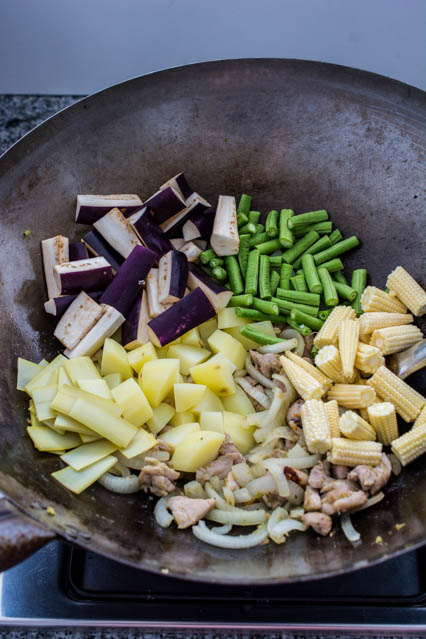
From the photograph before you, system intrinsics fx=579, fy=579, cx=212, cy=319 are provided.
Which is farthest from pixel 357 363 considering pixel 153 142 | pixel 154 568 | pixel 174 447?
pixel 153 142

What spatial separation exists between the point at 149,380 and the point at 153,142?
2.83ft

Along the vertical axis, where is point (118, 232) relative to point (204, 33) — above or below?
below

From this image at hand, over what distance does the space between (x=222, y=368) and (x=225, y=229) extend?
512 millimetres

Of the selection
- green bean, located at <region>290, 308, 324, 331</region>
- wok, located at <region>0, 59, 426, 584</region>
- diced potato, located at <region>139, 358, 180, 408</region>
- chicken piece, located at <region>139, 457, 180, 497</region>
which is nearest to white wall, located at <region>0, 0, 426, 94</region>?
wok, located at <region>0, 59, 426, 584</region>

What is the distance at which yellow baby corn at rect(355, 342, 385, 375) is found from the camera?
181cm

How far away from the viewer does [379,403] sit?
174cm

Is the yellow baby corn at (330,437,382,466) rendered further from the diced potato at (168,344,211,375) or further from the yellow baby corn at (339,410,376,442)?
the diced potato at (168,344,211,375)

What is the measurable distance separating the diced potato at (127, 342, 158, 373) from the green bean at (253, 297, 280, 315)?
0.40 metres

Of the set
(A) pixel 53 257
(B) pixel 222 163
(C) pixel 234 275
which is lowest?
(C) pixel 234 275

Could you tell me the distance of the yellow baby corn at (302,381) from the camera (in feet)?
5.82

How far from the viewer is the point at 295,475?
5.39 ft

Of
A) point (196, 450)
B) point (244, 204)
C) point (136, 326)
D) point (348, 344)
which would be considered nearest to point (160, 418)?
point (196, 450)

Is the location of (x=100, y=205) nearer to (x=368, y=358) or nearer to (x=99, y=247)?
(x=99, y=247)

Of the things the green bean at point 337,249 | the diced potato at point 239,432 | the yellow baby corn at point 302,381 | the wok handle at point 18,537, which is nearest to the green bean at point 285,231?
the green bean at point 337,249
